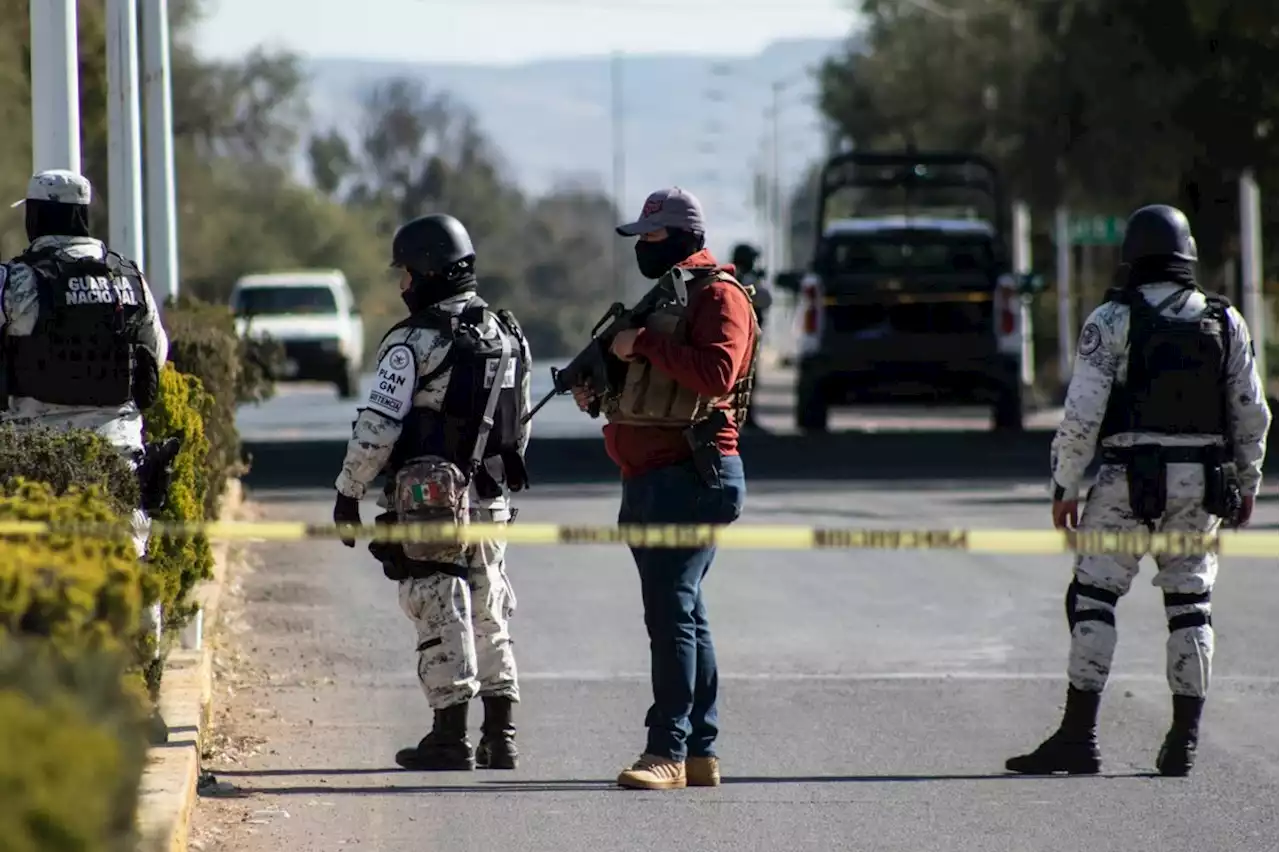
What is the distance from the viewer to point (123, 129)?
1227 centimetres

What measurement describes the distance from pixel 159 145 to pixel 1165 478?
7.24m

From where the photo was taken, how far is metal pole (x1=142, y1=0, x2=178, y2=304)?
13.5 m

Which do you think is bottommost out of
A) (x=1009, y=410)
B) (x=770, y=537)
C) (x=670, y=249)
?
(x=1009, y=410)

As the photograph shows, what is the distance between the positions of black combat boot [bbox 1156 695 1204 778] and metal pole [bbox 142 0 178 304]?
661 centimetres

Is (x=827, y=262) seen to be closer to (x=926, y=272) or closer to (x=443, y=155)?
(x=926, y=272)

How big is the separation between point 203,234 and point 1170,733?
4965cm

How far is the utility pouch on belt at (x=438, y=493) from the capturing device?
26.1ft

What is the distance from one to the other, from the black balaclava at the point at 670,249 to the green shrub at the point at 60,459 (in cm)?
166

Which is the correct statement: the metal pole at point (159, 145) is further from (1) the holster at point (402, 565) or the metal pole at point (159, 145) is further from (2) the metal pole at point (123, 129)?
(1) the holster at point (402, 565)

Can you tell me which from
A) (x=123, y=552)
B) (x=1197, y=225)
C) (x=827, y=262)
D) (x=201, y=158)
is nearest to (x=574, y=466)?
(x=827, y=262)

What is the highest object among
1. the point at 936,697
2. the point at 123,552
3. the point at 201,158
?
the point at 201,158

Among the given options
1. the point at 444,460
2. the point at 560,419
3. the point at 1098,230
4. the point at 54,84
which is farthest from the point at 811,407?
the point at 444,460

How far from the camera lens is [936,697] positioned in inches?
387

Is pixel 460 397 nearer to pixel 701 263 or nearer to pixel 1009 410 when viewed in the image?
pixel 701 263
